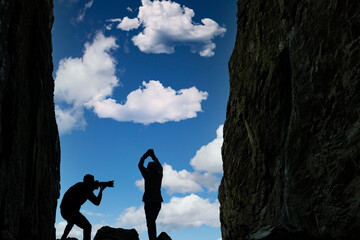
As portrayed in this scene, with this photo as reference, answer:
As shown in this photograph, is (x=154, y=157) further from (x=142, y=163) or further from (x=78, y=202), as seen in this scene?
(x=78, y=202)

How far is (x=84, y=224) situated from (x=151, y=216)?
12.1 feet

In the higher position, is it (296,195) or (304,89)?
(304,89)

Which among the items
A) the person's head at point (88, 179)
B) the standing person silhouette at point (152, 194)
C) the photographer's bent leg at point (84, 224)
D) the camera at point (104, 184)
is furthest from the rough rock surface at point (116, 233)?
the person's head at point (88, 179)

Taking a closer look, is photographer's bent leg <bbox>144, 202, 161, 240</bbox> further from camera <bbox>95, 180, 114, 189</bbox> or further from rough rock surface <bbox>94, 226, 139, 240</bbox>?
camera <bbox>95, 180, 114, 189</bbox>

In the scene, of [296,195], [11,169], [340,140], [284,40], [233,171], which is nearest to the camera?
[340,140]

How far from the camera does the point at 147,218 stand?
46.8 ft

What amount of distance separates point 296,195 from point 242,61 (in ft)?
32.8

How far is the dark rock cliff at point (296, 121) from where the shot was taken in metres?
8.35

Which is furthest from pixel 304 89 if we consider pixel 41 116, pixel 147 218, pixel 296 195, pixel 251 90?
pixel 41 116

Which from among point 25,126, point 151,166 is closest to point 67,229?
point 25,126

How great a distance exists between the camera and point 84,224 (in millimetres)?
11211

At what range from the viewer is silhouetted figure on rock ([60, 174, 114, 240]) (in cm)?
1109

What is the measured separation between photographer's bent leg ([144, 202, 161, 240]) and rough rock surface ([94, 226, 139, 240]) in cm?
204

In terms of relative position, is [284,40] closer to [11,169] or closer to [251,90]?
[251,90]
